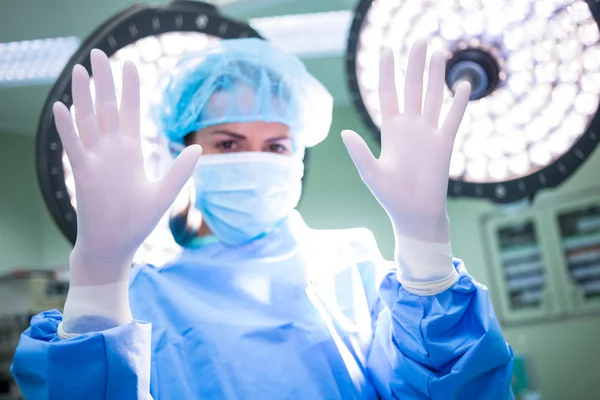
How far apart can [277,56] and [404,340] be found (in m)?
0.69

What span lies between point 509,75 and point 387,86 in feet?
0.73

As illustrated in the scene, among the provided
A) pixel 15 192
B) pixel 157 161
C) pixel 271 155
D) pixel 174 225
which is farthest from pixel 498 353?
pixel 15 192

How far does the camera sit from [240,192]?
50.0 inches

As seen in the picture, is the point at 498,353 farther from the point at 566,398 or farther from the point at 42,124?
the point at 566,398

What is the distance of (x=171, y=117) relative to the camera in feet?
4.30

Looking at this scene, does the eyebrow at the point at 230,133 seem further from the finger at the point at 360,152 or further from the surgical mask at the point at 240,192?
the finger at the point at 360,152

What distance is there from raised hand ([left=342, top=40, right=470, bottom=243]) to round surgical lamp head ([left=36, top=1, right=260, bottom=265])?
478 millimetres

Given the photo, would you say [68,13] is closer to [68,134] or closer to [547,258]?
[68,134]

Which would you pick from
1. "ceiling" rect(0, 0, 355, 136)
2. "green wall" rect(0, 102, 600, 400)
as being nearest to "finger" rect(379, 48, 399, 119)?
"ceiling" rect(0, 0, 355, 136)

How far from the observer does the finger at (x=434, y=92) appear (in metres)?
1.01

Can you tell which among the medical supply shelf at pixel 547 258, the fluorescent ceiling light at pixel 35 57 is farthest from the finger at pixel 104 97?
the medical supply shelf at pixel 547 258

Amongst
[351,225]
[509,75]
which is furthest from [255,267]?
[351,225]

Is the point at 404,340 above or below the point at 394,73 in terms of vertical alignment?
below

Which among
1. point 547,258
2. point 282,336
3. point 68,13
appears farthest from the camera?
point 547,258
